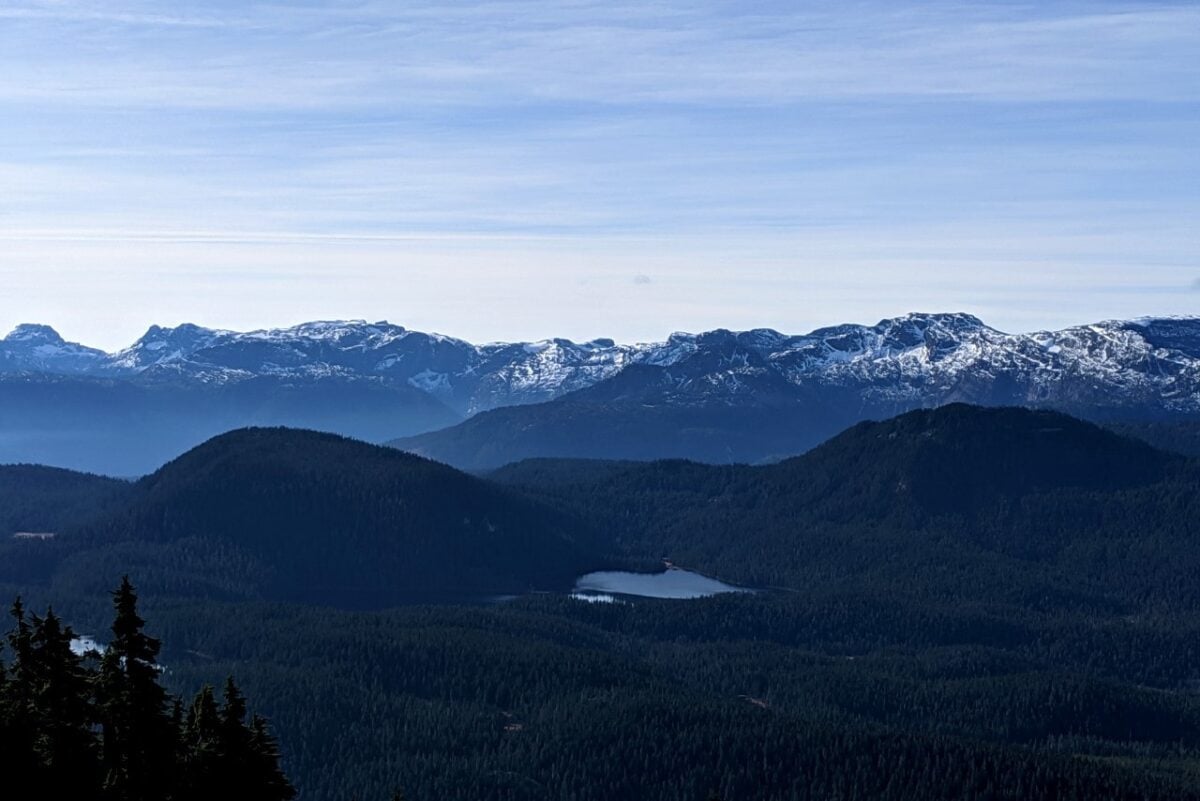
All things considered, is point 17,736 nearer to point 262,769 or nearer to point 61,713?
point 61,713

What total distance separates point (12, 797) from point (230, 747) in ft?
33.5

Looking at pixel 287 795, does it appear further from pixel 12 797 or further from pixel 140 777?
pixel 12 797

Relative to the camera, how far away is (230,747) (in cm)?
7506

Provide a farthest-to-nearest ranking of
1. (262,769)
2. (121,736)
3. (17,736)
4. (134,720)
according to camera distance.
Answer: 1. (121,736)
2. (134,720)
3. (262,769)
4. (17,736)

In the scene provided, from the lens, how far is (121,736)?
77062 mm

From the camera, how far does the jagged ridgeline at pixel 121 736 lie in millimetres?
75000

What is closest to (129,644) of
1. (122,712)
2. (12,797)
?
(122,712)

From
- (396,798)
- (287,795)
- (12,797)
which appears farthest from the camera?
(396,798)

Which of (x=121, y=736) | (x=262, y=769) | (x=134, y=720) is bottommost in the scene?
(x=262, y=769)

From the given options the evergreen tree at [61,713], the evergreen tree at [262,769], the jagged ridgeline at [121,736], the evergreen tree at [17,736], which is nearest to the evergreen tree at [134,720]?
the jagged ridgeline at [121,736]

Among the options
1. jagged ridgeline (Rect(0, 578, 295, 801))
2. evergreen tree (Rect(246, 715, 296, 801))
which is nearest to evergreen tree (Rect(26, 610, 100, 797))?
jagged ridgeline (Rect(0, 578, 295, 801))

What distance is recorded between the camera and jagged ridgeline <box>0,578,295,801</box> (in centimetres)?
7500

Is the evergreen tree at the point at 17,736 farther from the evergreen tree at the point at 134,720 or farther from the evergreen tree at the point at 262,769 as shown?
the evergreen tree at the point at 262,769

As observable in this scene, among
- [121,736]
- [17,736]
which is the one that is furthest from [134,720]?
[17,736]
